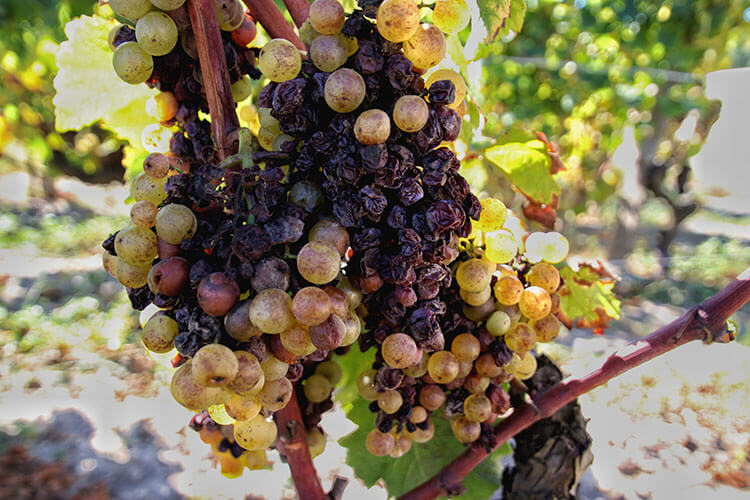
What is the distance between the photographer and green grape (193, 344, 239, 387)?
0.47 m

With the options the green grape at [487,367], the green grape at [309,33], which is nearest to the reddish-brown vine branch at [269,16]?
the green grape at [309,33]

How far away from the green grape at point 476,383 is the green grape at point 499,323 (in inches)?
2.9

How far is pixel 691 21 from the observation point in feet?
15.7

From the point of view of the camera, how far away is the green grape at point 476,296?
71cm

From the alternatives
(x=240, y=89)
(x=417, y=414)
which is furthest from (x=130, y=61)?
(x=417, y=414)

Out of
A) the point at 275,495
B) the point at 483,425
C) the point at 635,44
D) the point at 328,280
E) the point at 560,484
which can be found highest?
the point at 635,44

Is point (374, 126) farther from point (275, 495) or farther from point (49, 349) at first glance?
point (49, 349)

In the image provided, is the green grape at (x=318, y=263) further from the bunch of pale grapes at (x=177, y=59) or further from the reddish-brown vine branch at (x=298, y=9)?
the reddish-brown vine branch at (x=298, y=9)

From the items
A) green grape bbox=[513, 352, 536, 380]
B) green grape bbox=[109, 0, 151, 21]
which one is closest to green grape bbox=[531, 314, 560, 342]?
green grape bbox=[513, 352, 536, 380]

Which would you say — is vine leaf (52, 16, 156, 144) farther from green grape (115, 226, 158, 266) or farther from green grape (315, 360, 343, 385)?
green grape (315, 360, 343, 385)

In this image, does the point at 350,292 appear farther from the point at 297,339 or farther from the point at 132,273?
the point at 132,273

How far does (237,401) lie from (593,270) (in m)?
0.70

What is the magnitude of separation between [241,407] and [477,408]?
1.19ft

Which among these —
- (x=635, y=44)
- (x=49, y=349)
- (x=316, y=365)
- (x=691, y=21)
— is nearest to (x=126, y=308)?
(x=49, y=349)
